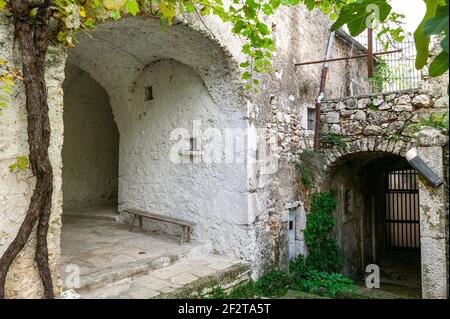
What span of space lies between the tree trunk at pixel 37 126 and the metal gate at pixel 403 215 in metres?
9.80

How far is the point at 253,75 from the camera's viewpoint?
4629 mm

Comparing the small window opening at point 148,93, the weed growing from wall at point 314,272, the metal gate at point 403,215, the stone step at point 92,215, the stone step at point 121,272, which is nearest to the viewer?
the stone step at point 121,272

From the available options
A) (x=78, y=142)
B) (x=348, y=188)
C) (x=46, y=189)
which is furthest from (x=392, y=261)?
(x=46, y=189)

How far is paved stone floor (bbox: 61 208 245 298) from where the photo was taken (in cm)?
331

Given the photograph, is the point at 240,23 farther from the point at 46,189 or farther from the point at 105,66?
the point at 105,66

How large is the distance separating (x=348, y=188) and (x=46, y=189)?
6.18m

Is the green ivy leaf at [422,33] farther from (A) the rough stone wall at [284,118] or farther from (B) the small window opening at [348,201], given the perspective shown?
(B) the small window opening at [348,201]

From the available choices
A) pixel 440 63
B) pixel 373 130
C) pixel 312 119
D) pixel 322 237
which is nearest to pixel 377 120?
pixel 373 130

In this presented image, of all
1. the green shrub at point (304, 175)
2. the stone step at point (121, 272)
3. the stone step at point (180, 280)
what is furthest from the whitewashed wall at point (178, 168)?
the green shrub at point (304, 175)

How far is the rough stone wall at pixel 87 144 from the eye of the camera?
22.3ft

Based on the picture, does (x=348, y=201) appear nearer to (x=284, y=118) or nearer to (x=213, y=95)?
(x=284, y=118)

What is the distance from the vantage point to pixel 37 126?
94.0 inches

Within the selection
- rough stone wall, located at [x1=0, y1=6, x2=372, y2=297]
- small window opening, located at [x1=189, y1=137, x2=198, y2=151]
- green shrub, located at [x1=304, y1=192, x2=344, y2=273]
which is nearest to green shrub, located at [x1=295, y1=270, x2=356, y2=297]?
green shrub, located at [x1=304, y1=192, x2=344, y2=273]

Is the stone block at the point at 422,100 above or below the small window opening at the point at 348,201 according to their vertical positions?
above
